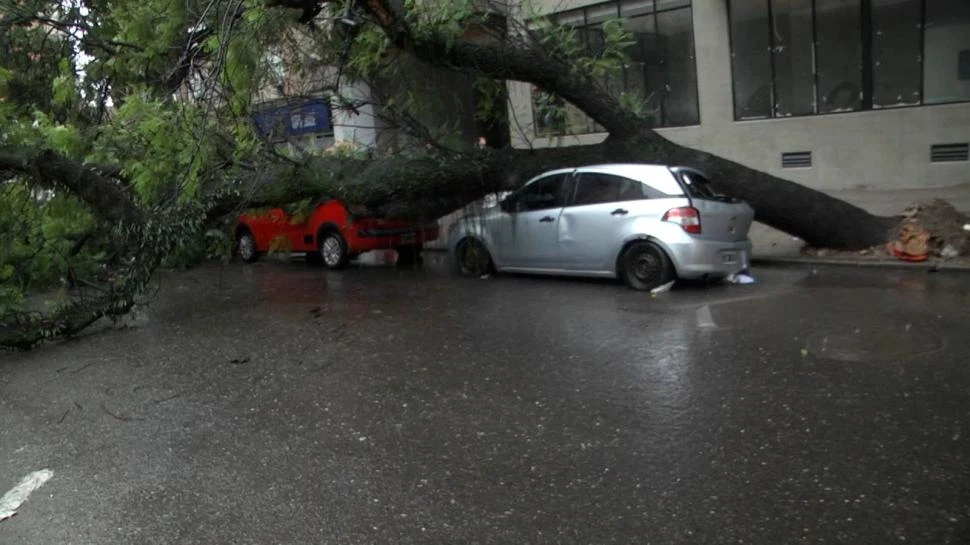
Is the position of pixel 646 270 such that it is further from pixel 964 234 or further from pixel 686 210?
pixel 964 234

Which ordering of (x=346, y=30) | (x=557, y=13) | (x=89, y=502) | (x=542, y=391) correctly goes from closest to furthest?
1. (x=89, y=502)
2. (x=542, y=391)
3. (x=346, y=30)
4. (x=557, y=13)

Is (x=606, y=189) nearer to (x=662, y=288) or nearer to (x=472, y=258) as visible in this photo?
(x=662, y=288)

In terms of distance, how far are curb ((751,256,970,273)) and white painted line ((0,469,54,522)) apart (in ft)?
33.1

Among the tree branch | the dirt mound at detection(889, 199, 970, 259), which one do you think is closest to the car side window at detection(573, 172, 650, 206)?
the dirt mound at detection(889, 199, 970, 259)

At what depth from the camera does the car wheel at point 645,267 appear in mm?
10713

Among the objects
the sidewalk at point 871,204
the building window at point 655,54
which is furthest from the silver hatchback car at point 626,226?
the building window at point 655,54

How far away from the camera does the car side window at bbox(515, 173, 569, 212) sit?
11.9 metres

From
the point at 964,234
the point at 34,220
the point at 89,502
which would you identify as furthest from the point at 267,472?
the point at 964,234

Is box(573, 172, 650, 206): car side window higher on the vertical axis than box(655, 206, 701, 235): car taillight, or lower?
higher

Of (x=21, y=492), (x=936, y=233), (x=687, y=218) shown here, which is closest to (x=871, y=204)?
(x=936, y=233)

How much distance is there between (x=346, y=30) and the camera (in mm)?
12875

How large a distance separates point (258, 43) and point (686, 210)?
581 centimetres

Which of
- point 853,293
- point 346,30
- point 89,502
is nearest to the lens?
point 89,502

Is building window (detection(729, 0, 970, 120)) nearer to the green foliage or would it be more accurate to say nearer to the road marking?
the road marking
